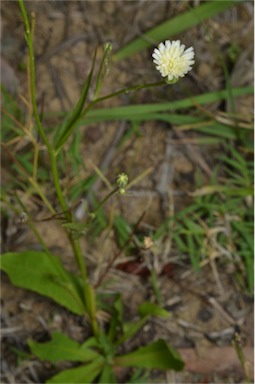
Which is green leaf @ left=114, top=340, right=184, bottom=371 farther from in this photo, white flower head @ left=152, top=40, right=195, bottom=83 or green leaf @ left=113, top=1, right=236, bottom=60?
green leaf @ left=113, top=1, right=236, bottom=60

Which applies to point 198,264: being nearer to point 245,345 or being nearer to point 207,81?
point 245,345

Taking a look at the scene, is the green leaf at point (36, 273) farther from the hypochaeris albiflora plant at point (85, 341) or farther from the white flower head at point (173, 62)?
the white flower head at point (173, 62)

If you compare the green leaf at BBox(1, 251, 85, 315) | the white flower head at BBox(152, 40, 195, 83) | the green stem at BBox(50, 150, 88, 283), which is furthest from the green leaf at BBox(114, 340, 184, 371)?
the white flower head at BBox(152, 40, 195, 83)

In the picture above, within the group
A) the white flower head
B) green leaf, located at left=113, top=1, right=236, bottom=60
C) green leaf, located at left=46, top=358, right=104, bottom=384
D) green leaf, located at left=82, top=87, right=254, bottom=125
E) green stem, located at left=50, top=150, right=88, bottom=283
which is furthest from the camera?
green leaf, located at left=113, top=1, right=236, bottom=60

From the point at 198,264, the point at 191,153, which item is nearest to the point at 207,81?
the point at 191,153

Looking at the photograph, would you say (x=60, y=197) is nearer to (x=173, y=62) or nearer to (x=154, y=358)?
(x=173, y=62)

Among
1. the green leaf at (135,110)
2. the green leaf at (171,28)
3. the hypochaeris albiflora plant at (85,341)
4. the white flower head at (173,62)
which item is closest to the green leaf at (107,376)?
the hypochaeris albiflora plant at (85,341)
